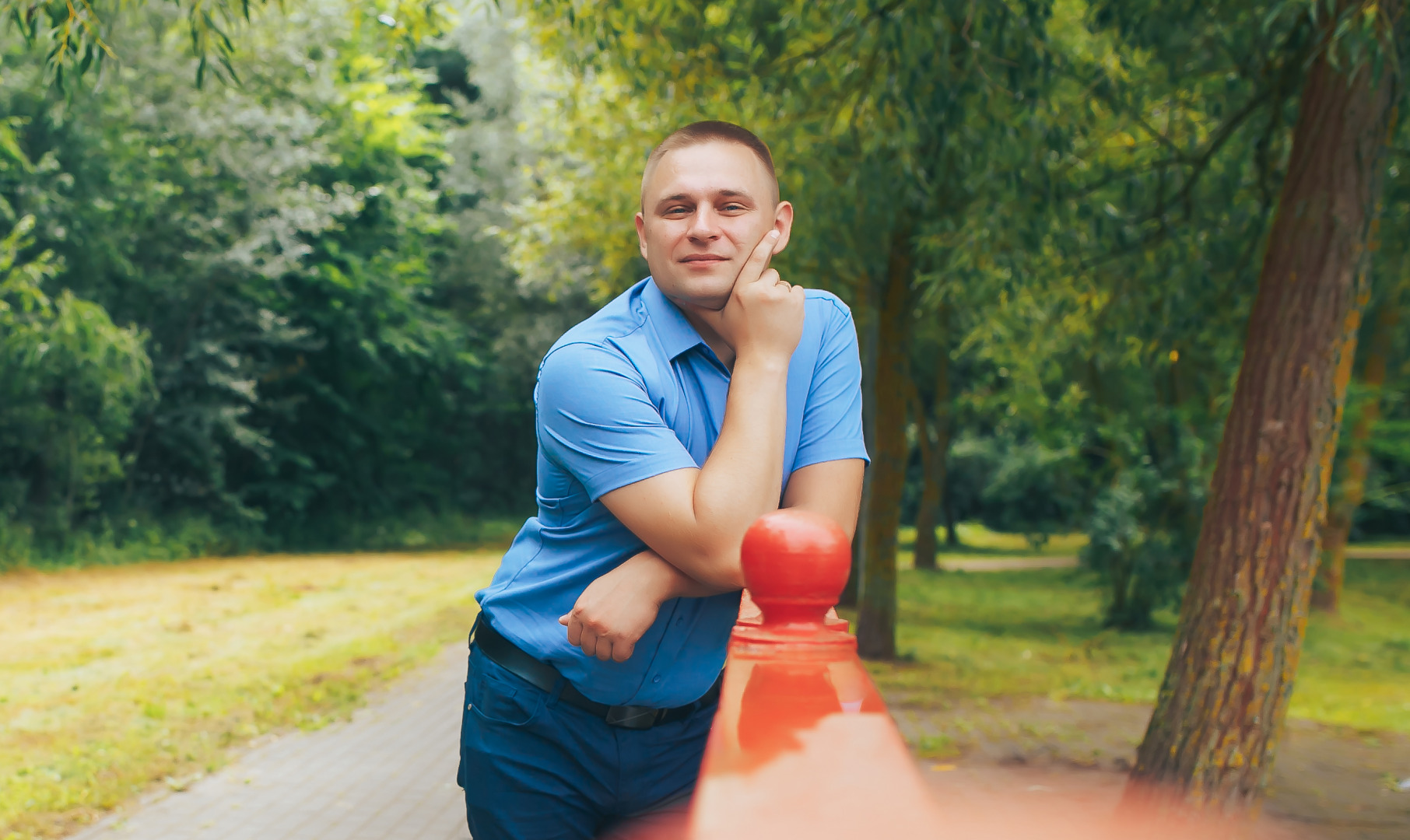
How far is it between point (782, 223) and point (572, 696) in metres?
0.83

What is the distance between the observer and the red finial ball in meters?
0.84

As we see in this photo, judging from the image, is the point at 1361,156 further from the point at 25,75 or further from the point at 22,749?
the point at 25,75

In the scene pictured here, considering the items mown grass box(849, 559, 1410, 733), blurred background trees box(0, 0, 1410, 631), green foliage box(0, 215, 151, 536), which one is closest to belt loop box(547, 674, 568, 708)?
blurred background trees box(0, 0, 1410, 631)

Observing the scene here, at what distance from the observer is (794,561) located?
846 mm

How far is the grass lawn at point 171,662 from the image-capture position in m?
7.07

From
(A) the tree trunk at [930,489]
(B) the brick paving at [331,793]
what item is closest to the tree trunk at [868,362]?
(B) the brick paving at [331,793]

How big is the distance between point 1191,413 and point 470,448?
75.1ft

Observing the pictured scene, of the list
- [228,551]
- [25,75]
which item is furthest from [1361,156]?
[228,551]

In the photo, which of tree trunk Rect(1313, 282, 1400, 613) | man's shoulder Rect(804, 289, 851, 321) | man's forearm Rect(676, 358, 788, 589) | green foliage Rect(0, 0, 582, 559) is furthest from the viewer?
green foliage Rect(0, 0, 582, 559)

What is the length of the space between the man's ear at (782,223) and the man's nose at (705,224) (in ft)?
0.35

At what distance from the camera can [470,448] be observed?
33.2 metres

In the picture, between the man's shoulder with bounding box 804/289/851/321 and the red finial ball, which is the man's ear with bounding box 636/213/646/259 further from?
the red finial ball

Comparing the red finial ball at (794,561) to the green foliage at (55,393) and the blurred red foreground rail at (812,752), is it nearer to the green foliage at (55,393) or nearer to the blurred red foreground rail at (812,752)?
the blurred red foreground rail at (812,752)

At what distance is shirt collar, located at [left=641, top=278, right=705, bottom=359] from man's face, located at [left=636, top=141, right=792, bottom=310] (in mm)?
114
